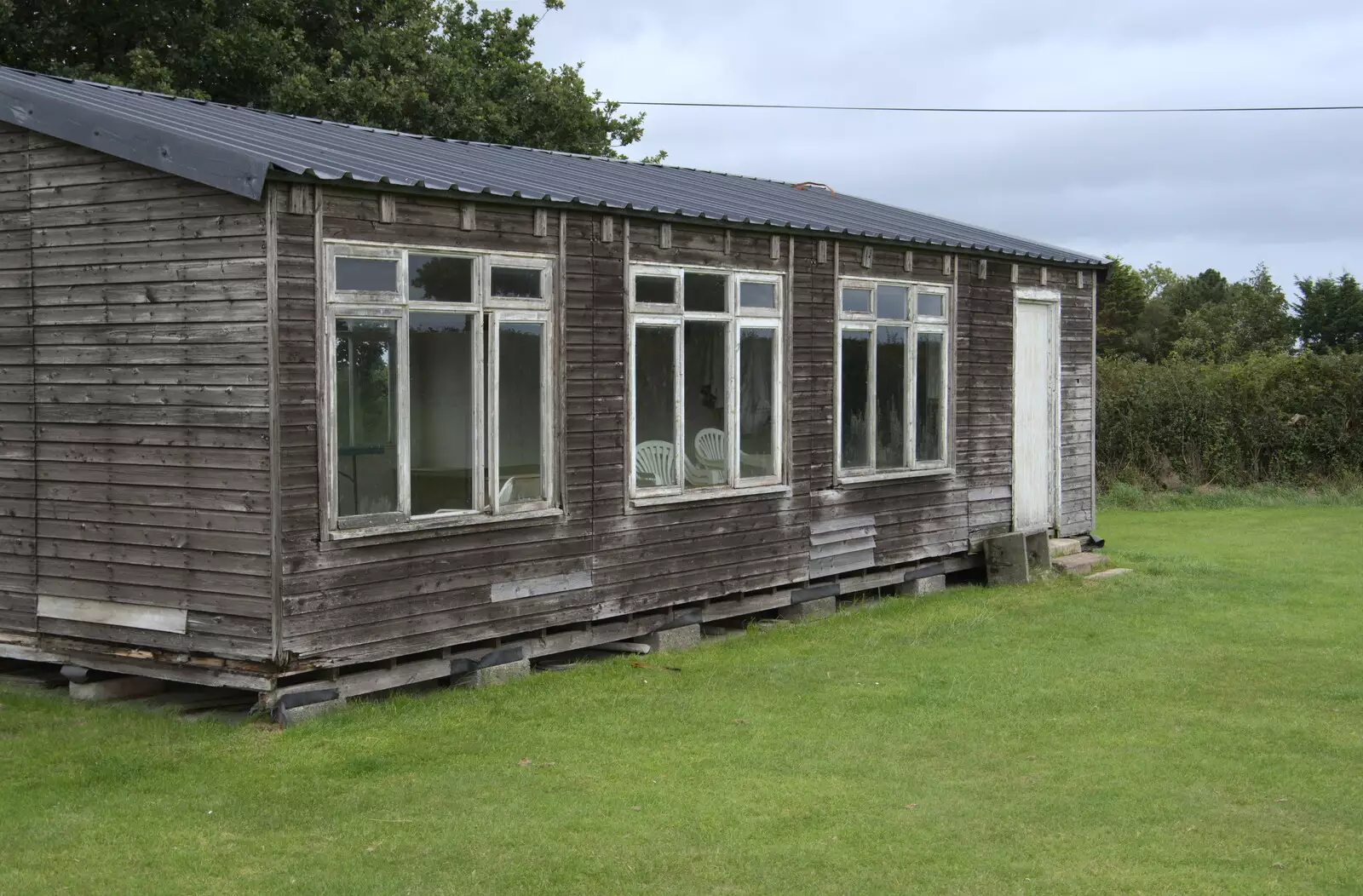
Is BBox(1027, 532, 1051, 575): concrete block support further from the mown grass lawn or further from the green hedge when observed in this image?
the green hedge

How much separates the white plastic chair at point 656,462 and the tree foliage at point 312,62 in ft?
36.9

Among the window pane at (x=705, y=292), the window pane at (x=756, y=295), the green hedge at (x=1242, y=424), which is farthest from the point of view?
the green hedge at (x=1242, y=424)

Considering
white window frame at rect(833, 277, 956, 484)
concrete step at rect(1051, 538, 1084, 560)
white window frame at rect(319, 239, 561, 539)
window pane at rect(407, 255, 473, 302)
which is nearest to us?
white window frame at rect(319, 239, 561, 539)

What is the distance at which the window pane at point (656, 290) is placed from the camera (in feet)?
35.4

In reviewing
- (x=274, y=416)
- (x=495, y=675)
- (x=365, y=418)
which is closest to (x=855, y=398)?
(x=495, y=675)

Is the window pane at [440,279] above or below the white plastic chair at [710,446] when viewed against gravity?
above

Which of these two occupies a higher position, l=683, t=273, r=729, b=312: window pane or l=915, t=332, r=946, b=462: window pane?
l=683, t=273, r=729, b=312: window pane

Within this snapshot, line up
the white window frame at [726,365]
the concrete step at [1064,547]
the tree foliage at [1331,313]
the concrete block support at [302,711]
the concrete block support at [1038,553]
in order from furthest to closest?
the tree foliage at [1331,313]
the concrete step at [1064,547]
the concrete block support at [1038,553]
the white window frame at [726,365]
the concrete block support at [302,711]

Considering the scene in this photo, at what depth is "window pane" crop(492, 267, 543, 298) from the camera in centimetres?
959

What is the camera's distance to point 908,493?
1384 cm

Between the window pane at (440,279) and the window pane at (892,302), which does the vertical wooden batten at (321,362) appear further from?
the window pane at (892,302)

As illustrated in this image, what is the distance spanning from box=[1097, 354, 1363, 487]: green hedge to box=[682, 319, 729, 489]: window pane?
1398 cm

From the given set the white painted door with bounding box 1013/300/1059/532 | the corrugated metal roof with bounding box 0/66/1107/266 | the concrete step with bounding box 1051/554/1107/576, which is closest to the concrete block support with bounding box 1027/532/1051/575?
the concrete step with bounding box 1051/554/1107/576

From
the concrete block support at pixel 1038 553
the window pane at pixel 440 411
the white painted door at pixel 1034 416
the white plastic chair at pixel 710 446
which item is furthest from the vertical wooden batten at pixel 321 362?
the white painted door at pixel 1034 416
